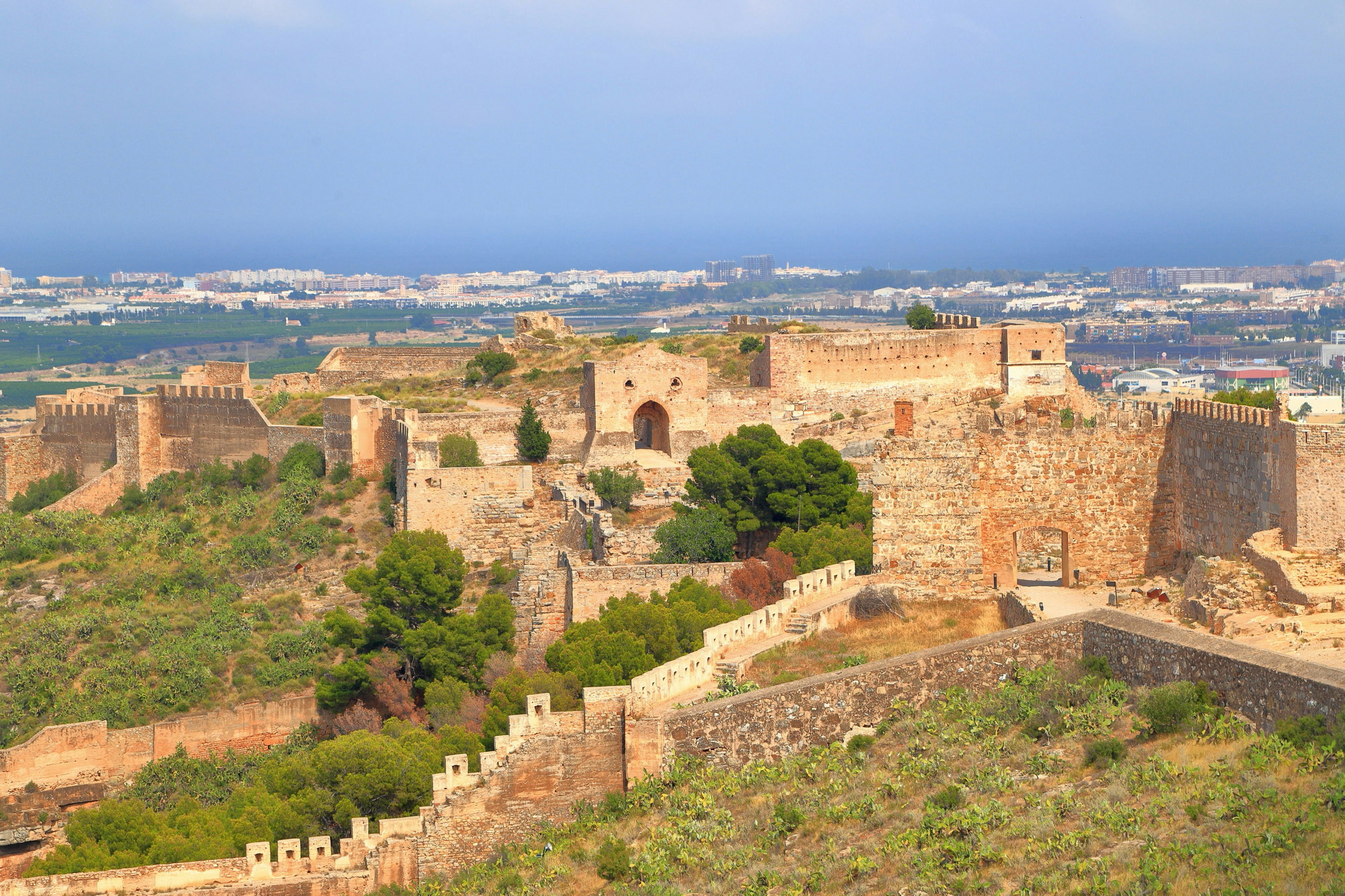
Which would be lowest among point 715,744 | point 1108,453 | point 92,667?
point 92,667

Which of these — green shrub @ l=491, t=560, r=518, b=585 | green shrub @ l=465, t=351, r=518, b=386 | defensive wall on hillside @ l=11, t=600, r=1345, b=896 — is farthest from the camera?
green shrub @ l=465, t=351, r=518, b=386

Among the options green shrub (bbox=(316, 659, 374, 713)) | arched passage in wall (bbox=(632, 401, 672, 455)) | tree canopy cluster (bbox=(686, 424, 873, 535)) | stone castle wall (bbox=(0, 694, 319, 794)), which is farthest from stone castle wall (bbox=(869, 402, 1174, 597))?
arched passage in wall (bbox=(632, 401, 672, 455))

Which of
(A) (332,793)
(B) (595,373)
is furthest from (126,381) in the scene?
(A) (332,793)

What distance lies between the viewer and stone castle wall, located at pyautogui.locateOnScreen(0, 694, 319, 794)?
21.2m

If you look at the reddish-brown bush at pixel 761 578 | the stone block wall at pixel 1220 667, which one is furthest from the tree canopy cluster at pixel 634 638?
the stone block wall at pixel 1220 667

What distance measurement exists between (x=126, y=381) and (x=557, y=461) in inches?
2328

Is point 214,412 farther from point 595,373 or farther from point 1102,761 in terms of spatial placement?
point 1102,761

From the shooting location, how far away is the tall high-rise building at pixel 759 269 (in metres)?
187

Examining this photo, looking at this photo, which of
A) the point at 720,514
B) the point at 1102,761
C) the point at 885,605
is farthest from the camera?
the point at 720,514

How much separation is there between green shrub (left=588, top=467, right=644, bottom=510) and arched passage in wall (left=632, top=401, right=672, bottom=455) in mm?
3055

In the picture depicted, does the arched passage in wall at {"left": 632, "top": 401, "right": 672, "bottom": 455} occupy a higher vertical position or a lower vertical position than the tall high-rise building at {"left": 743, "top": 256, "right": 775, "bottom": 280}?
lower

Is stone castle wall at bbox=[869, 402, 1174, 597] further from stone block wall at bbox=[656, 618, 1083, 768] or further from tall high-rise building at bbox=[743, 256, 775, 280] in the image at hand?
tall high-rise building at bbox=[743, 256, 775, 280]

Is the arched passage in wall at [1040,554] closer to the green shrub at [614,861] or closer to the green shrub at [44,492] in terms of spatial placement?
the green shrub at [614,861]

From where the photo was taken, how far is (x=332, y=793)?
55.0 ft
